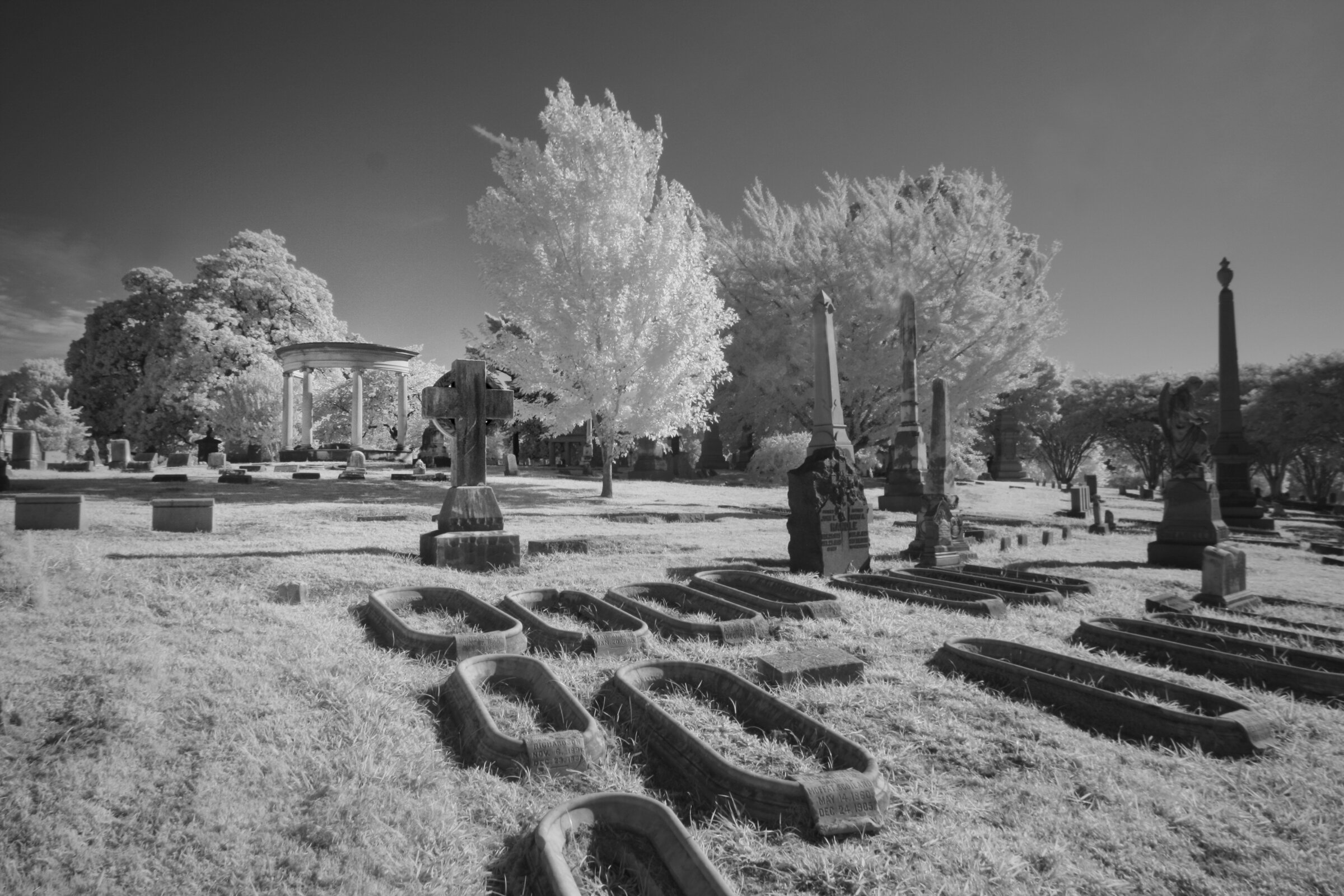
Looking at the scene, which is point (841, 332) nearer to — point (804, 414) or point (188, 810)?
point (804, 414)

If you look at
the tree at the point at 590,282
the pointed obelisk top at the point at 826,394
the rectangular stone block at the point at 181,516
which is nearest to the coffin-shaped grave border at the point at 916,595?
the pointed obelisk top at the point at 826,394

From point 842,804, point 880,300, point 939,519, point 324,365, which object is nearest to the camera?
point 842,804

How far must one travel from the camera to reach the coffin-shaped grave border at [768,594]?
559 cm

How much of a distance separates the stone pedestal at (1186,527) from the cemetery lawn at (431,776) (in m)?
4.69

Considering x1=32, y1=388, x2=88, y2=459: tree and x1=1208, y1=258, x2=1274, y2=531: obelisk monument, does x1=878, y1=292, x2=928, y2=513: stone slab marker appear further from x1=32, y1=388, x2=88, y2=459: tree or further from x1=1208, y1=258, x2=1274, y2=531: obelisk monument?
x1=32, y1=388, x2=88, y2=459: tree

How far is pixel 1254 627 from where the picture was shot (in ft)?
17.0

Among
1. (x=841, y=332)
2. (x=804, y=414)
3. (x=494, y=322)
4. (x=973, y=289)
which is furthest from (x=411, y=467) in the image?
(x=973, y=289)

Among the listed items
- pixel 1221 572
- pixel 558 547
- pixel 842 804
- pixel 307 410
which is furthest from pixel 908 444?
pixel 307 410

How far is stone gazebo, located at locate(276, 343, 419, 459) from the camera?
30.1 m

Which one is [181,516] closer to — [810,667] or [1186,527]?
[810,667]

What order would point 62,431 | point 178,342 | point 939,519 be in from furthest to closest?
point 178,342, point 62,431, point 939,519

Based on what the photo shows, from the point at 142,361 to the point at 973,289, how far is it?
39.3 meters

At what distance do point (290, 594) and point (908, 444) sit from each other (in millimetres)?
13334

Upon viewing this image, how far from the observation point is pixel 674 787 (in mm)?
2811
